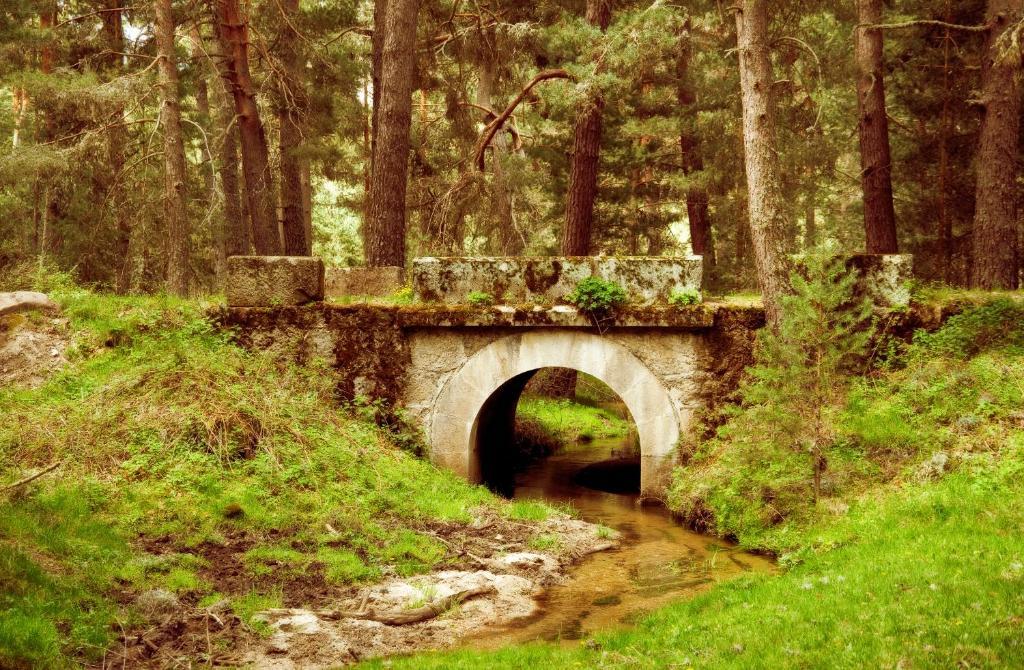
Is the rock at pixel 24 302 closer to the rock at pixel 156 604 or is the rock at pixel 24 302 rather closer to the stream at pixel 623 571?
the rock at pixel 156 604

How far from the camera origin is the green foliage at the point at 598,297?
904cm

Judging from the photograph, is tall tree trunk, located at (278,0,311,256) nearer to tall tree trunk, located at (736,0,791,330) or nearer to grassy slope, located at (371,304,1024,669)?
tall tree trunk, located at (736,0,791,330)

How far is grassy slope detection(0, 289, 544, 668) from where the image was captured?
17.1ft

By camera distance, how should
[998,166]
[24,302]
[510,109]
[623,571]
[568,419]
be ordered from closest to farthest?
[623,571] < [24,302] < [998,166] < [510,109] < [568,419]

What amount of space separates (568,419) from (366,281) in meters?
6.27

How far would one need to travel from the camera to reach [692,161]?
15969mm

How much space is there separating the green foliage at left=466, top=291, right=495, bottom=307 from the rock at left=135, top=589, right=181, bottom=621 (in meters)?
4.84

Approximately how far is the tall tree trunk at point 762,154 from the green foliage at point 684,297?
0.74 m

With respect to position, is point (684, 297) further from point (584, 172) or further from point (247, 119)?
point (247, 119)

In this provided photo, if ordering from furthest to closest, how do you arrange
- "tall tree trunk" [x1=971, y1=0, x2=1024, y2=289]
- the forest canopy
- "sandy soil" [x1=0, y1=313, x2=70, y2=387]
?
the forest canopy, "tall tree trunk" [x1=971, y1=0, x2=1024, y2=289], "sandy soil" [x1=0, y1=313, x2=70, y2=387]

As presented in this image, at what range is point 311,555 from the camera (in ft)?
21.5

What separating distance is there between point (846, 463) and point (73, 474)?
6.91 meters

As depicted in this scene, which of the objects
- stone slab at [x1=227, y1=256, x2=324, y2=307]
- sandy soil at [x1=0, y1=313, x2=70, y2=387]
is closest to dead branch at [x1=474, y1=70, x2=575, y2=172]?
stone slab at [x1=227, y1=256, x2=324, y2=307]

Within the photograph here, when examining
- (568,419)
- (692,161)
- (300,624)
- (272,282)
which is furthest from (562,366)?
(692,161)
